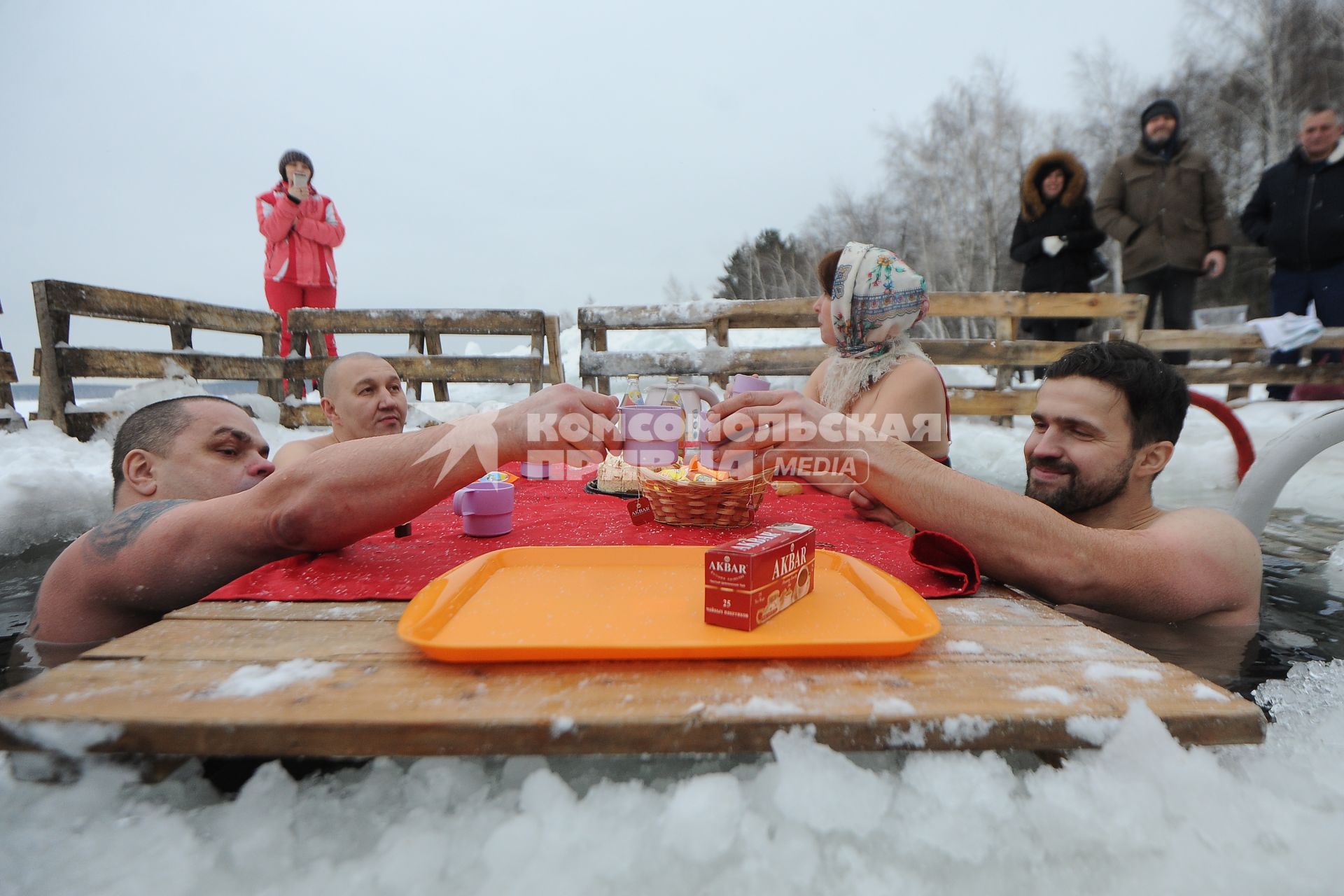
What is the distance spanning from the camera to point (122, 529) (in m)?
1.55

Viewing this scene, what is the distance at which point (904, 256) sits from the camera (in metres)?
26.5

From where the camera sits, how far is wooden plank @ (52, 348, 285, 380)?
4.76m

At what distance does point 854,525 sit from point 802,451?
1.91 ft

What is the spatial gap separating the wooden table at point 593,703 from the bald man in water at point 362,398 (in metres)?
2.48

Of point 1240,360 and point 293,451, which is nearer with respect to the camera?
point 293,451

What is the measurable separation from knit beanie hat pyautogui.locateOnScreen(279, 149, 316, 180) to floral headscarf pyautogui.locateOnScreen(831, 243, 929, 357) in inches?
216

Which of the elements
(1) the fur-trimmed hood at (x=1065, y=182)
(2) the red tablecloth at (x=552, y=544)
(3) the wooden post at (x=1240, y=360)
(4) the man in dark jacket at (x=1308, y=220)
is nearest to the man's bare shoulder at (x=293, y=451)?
(2) the red tablecloth at (x=552, y=544)

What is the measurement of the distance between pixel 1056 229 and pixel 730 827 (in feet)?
22.6

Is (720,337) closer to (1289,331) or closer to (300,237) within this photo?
(300,237)

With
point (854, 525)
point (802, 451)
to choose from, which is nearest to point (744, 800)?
point (802, 451)

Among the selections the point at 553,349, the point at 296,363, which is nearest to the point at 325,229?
the point at 296,363

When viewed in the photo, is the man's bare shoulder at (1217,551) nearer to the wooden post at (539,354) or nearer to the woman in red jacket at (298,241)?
the wooden post at (539,354)

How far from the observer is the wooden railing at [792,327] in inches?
235

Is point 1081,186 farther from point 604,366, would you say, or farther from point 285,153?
point 285,153
